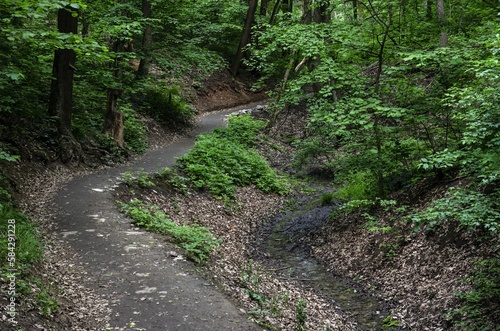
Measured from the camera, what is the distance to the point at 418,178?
1077 cm

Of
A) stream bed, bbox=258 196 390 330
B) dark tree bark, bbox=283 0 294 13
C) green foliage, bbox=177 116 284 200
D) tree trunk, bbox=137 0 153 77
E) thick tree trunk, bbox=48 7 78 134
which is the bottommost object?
stream bed, bbox=258 196 390 330

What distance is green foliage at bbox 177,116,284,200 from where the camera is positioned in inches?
572

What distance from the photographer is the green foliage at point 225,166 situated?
47.6 feet

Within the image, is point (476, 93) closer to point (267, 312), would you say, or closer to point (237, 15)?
point (267, 312)

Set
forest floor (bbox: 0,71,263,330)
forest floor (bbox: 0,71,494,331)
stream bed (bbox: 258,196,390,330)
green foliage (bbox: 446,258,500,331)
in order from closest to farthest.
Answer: forest floor (bbox: 0,71,263,330), forest floor (bbox: 0,71,494,331), green foliage (bbox: 446,258,500,331), stream bed (bbox: 258,196,390,330)

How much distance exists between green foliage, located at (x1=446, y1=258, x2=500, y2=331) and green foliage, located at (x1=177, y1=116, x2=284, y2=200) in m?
8.28

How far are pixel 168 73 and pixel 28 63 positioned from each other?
11.6 meters

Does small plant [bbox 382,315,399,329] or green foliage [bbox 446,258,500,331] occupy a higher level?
green foliage [bbox 446,258,500,331]

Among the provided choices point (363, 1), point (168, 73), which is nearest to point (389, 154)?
point (363, 1)

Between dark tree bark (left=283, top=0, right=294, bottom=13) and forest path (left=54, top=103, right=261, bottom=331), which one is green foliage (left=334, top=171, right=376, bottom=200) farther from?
dark tree bark (left=283, top=0, right=294, bottom=13)

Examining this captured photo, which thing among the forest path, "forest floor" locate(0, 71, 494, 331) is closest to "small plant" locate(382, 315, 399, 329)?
"forest floor" locate(0, 71, 494, 331)

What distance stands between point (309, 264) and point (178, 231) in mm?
3742

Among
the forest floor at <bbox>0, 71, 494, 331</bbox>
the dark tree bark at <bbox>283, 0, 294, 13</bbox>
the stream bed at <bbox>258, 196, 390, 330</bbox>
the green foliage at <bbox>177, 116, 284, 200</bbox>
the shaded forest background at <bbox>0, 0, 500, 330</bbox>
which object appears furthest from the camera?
the dark tree bark at <bbox>283, 0, 294, 13</bbox>

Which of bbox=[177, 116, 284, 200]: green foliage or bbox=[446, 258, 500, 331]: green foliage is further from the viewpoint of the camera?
bbox=[177, 116, 284, 200]: green foliage
